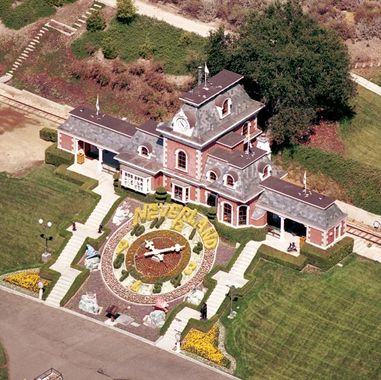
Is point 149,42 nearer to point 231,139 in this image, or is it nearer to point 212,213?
point 231,139

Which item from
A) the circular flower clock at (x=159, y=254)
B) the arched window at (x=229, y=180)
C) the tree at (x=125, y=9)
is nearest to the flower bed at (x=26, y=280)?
the circular flower clock at (x=159, y=254)

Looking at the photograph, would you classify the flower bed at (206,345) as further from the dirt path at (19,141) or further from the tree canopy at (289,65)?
the dirt path at (19,141)

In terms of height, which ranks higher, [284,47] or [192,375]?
[284,47]

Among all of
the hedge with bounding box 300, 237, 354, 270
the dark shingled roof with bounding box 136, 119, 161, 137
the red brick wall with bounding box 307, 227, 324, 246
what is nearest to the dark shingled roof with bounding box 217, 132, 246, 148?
the dark shingled roof with bounding box 136, 119, 161, 137

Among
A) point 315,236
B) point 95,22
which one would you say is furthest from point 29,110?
point 315,236

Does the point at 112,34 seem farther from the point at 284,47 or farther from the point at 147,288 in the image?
the point at 147,288

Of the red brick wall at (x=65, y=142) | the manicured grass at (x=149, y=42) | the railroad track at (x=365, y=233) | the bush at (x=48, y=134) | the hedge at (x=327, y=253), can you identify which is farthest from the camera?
the manicured grass at (x=149, y=42)

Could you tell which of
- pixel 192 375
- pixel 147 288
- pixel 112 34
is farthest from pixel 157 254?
pixel 112 34
